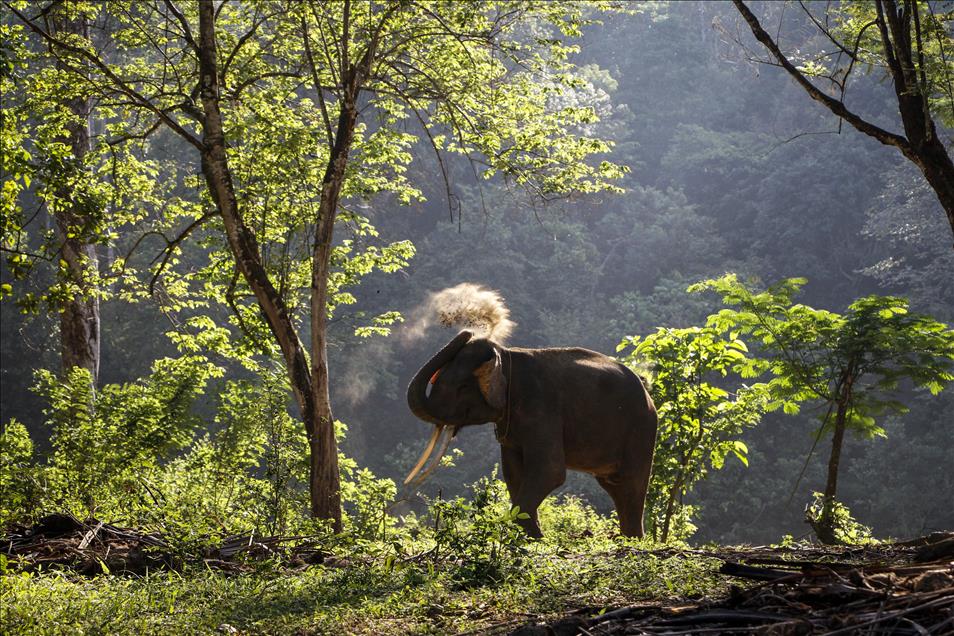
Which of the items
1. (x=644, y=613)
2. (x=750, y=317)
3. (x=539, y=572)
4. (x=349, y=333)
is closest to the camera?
(x=644, y=613)

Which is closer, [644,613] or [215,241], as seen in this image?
[644,613]

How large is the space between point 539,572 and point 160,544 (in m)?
2.54

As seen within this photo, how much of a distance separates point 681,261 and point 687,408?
26.9 metres

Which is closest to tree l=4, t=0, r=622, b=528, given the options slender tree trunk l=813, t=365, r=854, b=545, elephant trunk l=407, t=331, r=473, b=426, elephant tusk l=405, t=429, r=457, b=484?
elephant trunk l=407, t=331, r=473, b=426

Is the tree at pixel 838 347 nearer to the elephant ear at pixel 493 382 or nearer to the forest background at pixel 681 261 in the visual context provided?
the elephant ear at pixel 493 382

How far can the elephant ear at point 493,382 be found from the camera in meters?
8.77

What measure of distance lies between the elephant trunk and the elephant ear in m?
0.35

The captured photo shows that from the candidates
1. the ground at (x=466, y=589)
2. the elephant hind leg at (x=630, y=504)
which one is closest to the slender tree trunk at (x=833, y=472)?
the elephant hind leg at (x=630, y=504)

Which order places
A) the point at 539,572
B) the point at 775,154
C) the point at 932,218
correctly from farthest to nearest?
the point at 775,154 → the point at 932,218 → the point at 539,572

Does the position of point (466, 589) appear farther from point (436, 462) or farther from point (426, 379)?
point (426, 379)

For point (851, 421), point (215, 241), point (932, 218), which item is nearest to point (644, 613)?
point (851, 421)

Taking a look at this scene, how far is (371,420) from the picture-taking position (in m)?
34.4

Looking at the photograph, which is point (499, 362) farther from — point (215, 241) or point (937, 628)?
point (937, 628)

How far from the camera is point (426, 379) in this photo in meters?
9.02
